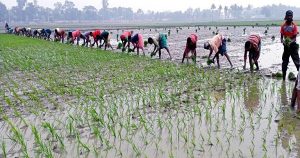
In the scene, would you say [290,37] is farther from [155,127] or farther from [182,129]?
[155,127]

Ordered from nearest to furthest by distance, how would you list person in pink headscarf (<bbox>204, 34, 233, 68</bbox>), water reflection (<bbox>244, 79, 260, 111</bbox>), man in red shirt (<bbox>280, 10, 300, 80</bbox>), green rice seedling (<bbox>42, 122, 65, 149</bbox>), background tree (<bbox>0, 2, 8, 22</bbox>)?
green rice seedling (<bbox>42, 122, 65, 149</bbox>), water reflection (<bbox>244, 79, 260, 111</bbox>), man in red shirt (<bbox>280, 10, 300, 80</bbox>), person in pink headscarf (<bbox>204, 34, 233, 68</bbox>), background tree (<bbox>0, 2, 8, 22</bbox>)

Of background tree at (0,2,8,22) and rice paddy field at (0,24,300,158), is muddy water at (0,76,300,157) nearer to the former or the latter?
rice paddy field at (0,24,300,158)

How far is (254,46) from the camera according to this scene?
950 cm

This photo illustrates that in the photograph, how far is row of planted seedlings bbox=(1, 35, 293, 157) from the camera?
441 centimetres

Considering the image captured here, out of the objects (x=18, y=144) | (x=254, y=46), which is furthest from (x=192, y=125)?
(x=254, y=46)

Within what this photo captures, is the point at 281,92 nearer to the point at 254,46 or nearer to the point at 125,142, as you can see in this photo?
the point at 254,46

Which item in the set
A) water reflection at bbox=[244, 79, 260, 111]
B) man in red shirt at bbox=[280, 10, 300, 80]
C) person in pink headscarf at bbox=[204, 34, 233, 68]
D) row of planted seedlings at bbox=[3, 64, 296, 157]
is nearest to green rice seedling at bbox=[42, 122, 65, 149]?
row of planted seedlings at bbox=[3, 64, 296, 157]

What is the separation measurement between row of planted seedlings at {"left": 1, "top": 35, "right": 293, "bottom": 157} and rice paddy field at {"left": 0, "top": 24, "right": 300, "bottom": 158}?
13mm

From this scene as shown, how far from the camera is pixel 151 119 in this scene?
18.5 feet

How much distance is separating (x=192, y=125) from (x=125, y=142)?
3.62ft

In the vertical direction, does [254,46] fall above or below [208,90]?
above

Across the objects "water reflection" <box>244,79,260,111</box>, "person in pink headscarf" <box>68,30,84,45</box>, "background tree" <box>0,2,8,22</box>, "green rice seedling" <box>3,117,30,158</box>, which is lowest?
"green rice seedling" <box>3,117,30,158</box>

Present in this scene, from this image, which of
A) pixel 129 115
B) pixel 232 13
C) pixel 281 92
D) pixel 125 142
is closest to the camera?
pixel 125 142

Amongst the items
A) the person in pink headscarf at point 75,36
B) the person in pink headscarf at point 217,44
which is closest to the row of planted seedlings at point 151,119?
the person in pink headscarf at point 217,44
